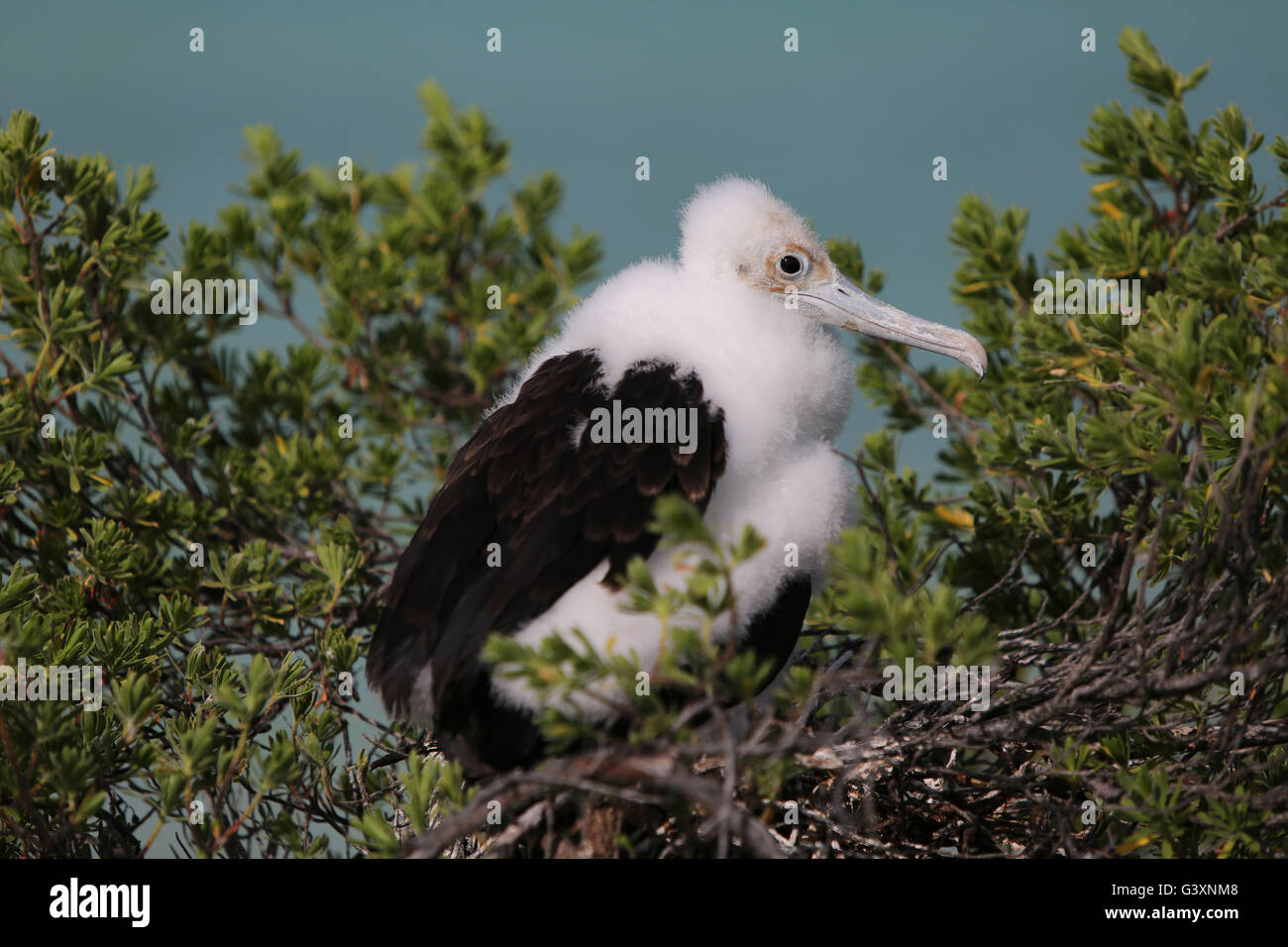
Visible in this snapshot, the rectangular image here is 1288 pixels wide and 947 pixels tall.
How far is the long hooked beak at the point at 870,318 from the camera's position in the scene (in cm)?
383

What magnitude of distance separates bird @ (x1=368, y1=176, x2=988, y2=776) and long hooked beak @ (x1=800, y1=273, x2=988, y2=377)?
0.44 ft

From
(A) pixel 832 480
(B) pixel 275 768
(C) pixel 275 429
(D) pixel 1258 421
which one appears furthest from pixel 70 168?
(D) pixel 1258 421

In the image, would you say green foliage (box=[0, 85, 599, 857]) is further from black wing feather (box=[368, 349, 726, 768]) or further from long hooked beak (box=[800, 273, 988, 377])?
long hooked beak (box=[800, 273, 988, 377])

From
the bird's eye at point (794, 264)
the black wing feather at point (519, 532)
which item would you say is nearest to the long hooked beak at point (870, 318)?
the bird's eye at point (794, 264)

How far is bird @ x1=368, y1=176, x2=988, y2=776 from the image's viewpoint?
292cm

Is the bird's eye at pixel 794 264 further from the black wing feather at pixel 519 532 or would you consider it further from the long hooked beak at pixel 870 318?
the black wing feather at pixel 519 532

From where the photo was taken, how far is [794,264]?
388cm

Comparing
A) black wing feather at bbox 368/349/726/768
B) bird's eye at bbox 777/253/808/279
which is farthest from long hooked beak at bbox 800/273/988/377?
black wing feather at bbox 368/349/726/768

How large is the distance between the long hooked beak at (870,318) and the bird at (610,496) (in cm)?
14

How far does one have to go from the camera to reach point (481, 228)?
18.9 ft

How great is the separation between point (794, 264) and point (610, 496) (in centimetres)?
133

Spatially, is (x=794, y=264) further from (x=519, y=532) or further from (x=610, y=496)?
(x=519, y=532)

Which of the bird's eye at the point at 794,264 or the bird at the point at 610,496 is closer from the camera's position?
the bird at the point at 610,496

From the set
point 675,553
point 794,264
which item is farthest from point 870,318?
point 675,553
